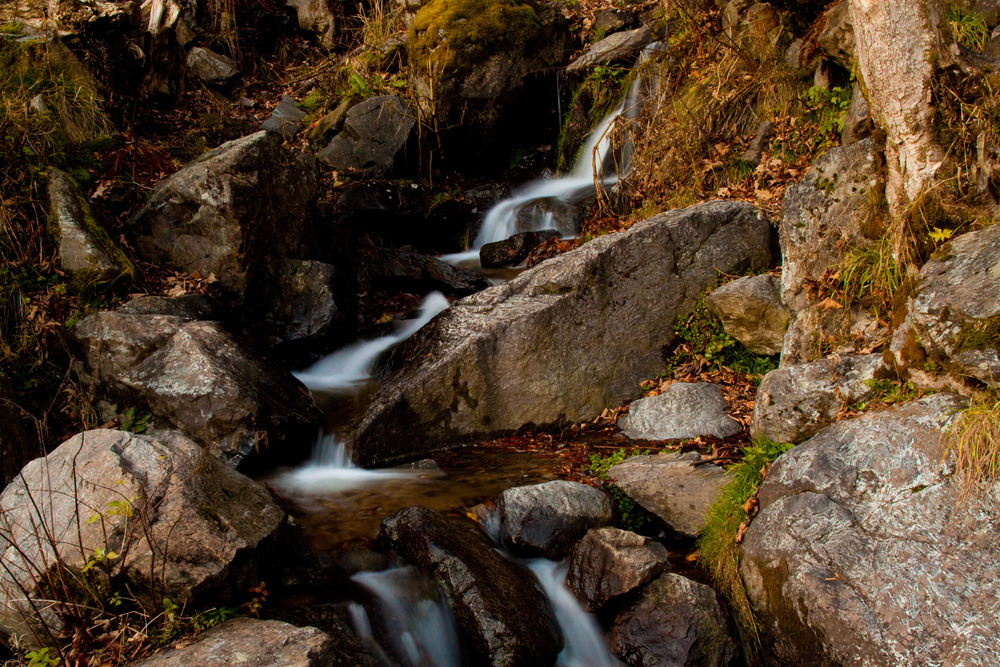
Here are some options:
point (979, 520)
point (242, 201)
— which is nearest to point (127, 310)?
point (242, 201)

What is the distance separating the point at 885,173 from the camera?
487 centimetres

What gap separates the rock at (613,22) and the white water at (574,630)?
10074mm

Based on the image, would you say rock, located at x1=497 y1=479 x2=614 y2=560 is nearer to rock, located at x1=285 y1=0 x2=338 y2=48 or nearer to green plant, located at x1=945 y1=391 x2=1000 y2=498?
green plant, located at x1=945 y1=391 x2=1000 y2=498

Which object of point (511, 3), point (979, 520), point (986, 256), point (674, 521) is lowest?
point (674, 521)

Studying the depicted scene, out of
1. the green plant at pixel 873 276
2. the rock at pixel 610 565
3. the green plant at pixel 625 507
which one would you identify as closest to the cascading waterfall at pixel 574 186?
the green plant at pixel 873 276

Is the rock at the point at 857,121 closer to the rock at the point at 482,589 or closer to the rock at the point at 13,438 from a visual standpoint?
the rock at the point at 482,589

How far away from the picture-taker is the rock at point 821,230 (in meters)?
5.14

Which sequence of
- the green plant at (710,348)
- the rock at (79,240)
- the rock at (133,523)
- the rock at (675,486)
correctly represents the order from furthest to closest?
the rock at (79,240), the green plant at (710,348), the rock at (675,486), the rock at (133,523)

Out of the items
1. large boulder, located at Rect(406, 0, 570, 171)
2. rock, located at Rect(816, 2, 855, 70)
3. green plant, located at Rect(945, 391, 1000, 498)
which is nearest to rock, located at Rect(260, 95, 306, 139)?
large boulder, located at Rect(406, 0, 570, 171)

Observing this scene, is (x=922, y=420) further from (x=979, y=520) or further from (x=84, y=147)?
(x=84, y=147)

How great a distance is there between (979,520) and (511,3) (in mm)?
10751

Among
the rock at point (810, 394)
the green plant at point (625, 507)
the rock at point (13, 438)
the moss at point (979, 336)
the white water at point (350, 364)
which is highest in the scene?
the rock at point (13, 438)

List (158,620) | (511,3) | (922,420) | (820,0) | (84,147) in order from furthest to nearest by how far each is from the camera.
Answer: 1. (511,3)
2. (84,147)
3. (820,0)
4. (922,420)
5. (158,620)

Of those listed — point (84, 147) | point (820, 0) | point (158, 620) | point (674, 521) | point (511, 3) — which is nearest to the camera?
point (158, 620)
